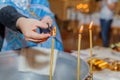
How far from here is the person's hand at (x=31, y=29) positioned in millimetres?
599

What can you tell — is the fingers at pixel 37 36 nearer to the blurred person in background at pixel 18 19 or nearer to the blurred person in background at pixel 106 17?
the blurred person in background at pixel 18 19

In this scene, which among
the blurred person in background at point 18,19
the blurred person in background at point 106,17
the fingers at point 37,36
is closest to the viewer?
the fingers at point 37,36

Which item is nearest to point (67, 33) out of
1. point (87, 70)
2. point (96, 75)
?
point (96, 75)

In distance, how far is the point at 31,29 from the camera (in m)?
0.62

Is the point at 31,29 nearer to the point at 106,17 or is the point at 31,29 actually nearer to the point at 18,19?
the point at 18,19

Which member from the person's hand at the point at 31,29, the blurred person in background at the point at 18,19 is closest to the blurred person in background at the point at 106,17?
the blurred person in background at the point at 18,19

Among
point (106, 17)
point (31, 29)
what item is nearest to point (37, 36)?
point (31, 29)

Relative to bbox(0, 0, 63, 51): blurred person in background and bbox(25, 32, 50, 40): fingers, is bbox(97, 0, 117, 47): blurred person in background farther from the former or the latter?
bbox(25, 32, 50, 40): fingers

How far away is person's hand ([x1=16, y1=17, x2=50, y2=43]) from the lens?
599 mm

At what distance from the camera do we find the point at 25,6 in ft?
3.01

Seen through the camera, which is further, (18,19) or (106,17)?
(106,17)

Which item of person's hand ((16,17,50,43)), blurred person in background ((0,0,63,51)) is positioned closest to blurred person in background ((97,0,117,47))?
blurred person in background ((0,0,63,51))

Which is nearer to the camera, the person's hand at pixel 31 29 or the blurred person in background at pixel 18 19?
the person's hand at pixel 31 29

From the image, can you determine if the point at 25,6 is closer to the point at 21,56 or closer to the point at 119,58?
the point at 21,56
